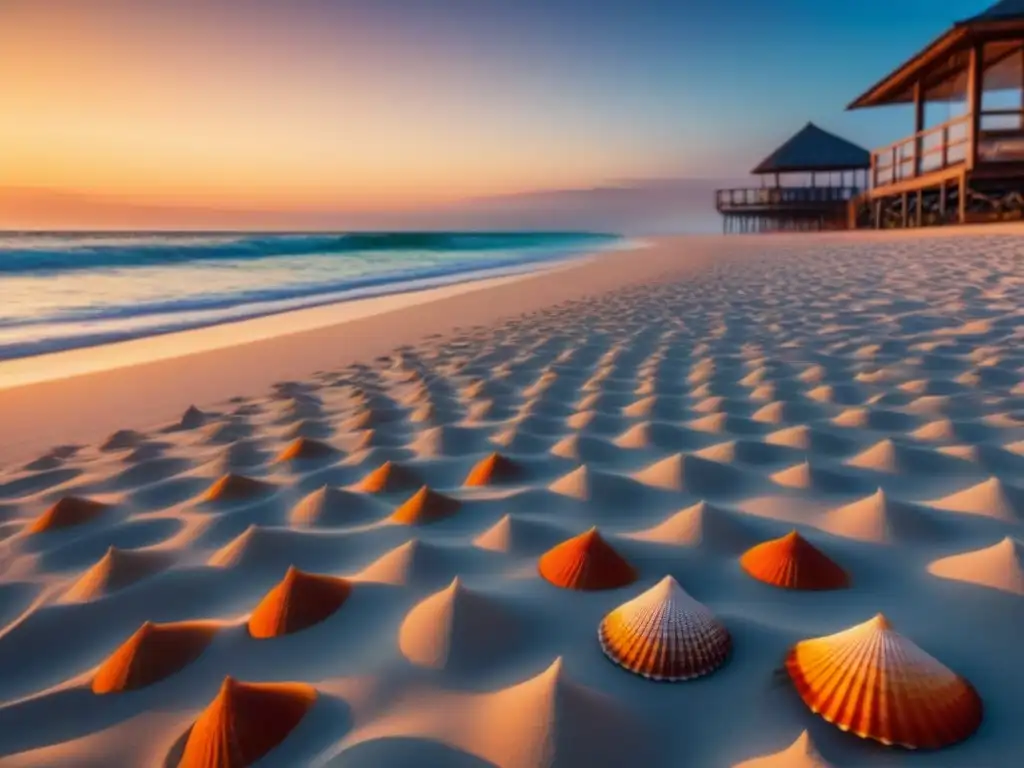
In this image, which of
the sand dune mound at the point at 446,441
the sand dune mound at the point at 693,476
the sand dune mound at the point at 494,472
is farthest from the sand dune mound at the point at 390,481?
the sand dune mound at the point at 693,476

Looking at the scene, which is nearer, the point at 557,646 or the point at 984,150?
the point at 557,646

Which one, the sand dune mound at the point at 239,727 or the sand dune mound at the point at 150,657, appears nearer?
the sand dune mound at the point at 239,727

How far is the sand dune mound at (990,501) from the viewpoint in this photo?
1.89 m

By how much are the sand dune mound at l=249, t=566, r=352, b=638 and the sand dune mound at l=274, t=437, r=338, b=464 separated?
4.14 feet

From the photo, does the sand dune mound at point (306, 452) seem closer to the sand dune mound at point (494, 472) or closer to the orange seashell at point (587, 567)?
the sand dune mound at point (494, 472)

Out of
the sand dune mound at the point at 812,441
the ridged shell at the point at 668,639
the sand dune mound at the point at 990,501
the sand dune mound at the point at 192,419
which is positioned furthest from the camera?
the sand dune mound at the point at 192,419

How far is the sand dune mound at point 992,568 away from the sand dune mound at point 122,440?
11.2 ft

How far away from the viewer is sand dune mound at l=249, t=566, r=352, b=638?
1.55 m

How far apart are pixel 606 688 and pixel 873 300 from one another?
19.5ft

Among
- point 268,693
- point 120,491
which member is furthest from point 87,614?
point 120,491

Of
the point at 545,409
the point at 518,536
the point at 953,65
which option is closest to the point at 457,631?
the point at 518,536

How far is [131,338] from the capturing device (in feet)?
24.9

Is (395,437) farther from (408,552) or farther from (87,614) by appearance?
(87,614)

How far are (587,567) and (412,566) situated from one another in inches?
18.4
